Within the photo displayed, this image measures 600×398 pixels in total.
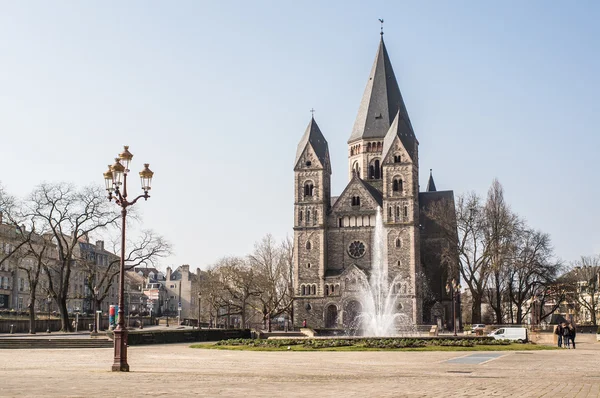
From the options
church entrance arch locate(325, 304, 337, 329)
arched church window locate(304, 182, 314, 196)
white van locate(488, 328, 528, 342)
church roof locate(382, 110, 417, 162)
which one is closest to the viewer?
white van locate(488, 328, 528, 342)

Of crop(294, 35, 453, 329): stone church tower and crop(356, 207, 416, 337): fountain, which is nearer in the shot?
crop(356, 207, 416, 337): fountain

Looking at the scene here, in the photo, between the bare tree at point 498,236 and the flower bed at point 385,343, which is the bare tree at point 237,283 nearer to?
the bare tree at point 498,236

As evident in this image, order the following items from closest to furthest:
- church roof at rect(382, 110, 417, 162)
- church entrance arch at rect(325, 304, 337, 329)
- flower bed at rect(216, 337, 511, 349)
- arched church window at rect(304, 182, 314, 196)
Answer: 1. flower bed at rect(216, 337, 511, 349)
2. church entrance arch at rect(325, 304, 337, 329)
3. church roof at rect(382, 110, 417, 162)
4. arched church window at rect(304, 182, 314, 196)

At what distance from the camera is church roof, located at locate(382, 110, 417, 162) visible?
300 ft

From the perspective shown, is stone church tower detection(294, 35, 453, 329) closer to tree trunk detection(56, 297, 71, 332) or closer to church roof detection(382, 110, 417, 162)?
church roof detection(382, 110, 417, 162)

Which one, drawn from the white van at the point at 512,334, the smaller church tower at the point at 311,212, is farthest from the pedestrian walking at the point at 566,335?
the smaller church tower at the point at 311,212

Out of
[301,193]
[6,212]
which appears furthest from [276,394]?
[301,193]

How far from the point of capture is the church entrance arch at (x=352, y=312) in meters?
86.0

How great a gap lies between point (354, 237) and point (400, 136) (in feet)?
43.0

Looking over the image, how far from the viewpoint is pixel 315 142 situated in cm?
9469

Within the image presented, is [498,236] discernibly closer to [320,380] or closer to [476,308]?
[476,308]

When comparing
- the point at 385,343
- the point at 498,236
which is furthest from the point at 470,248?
the point at 385,343

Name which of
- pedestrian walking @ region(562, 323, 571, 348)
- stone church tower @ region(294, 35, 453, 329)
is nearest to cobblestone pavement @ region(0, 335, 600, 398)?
pedestrian walking @ region(562, 323, 571, 348)

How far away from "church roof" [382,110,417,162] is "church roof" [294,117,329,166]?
7265mm
